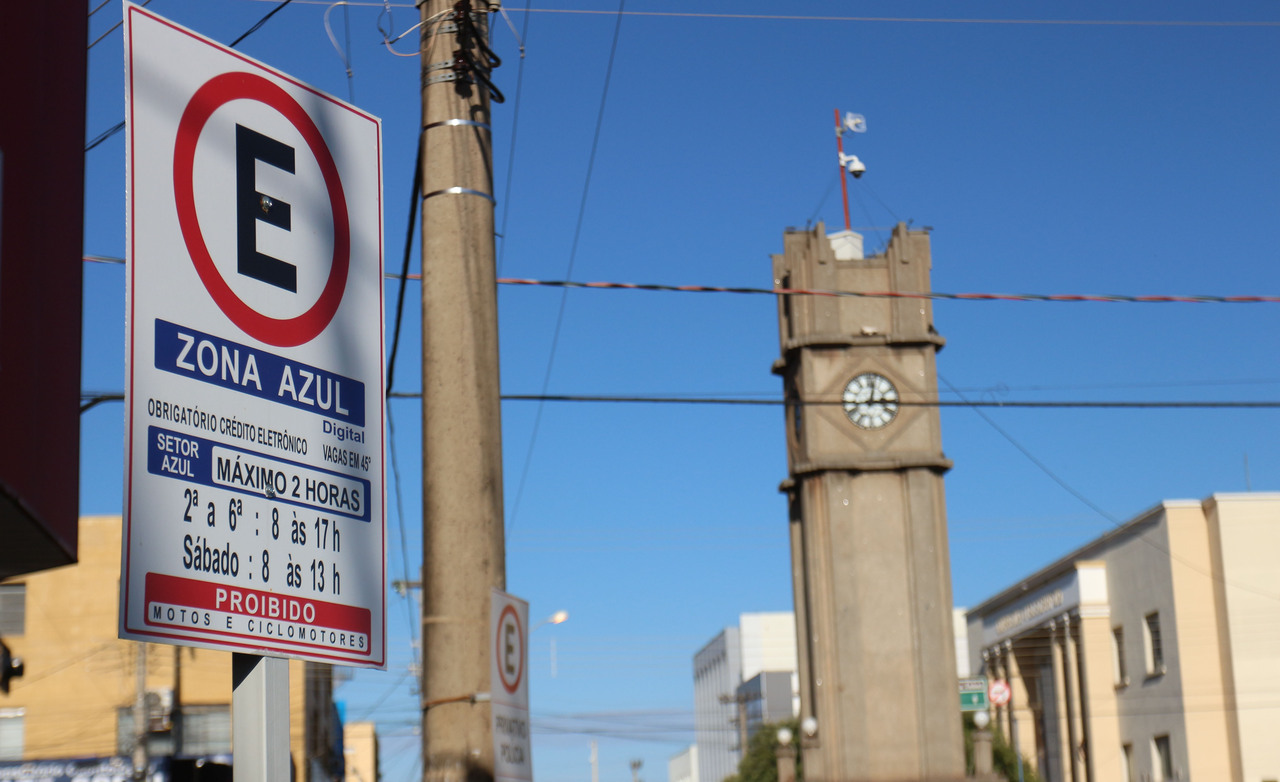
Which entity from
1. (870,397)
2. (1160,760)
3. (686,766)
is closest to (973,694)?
(1160,760)

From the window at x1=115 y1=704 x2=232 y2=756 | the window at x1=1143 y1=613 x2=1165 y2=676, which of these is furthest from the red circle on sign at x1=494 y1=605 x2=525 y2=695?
the window at x1=1143 y1=613 x2=1165 y2=676

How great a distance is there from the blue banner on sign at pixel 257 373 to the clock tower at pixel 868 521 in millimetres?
41611

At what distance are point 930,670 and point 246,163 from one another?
147 ft

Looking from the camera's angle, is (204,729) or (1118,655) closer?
(204,729)

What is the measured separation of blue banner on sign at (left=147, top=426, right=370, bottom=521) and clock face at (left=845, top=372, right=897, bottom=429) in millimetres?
44946

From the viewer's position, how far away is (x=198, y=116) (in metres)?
3.69

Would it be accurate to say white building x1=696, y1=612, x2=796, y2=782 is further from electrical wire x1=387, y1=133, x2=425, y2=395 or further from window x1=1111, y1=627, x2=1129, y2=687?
electrical wire x1=387, y1=133, x2=425, y2=395

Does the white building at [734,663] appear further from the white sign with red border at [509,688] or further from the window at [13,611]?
the white sign with red border at [509,688]

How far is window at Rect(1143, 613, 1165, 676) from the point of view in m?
42.2

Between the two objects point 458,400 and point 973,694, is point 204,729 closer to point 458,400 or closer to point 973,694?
point 973,694

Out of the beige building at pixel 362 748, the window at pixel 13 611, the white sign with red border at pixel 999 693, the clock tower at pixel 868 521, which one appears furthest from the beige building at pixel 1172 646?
the beige building at pixel 362 748

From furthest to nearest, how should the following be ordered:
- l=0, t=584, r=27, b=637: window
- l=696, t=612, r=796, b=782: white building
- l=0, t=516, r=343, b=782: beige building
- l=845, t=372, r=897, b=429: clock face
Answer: l=696, t=612, r=796, b=782: white building
l=845, t=372, r=897, b=429: clock face
l=0, t=584, r=27, b=637: window
l=0, t=516, r=343, b=782: beige building

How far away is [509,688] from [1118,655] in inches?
1686

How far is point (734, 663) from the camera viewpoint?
151750 millimetres
